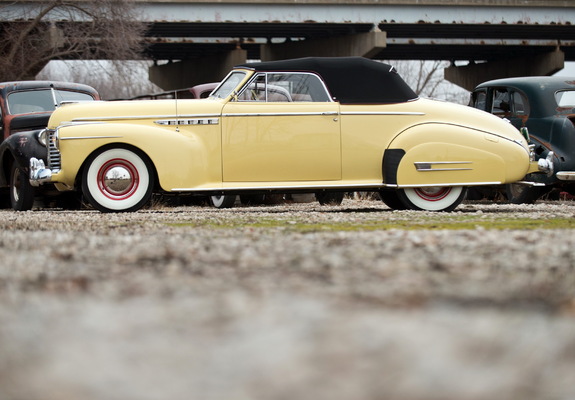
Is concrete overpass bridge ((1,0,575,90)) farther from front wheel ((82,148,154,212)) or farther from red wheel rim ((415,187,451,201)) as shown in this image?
red wheel rim ((415,187,451,201))

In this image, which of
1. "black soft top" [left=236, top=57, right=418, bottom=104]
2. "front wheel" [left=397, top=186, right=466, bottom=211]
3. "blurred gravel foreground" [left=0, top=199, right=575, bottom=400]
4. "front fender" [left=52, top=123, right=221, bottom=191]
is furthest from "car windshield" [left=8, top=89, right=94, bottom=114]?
"blurred gravel foreground" [left=0, top=199, right=575, bottom=400]

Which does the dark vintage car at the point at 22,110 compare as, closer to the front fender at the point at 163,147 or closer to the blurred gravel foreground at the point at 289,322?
the front fender at the point at 163,147

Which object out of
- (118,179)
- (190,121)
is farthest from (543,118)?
(118,179)

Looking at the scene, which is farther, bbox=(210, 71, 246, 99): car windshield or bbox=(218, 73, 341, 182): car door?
bbox=(210, 71, 246, 99): car windshield

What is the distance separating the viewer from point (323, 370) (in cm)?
258

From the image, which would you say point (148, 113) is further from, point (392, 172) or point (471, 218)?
point (471, 218)

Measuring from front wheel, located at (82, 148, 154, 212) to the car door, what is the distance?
0.87 meters

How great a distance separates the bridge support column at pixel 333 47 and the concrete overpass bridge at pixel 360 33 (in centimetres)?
5

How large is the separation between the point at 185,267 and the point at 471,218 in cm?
488

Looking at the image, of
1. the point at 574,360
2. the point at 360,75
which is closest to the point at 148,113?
the point at 360,75

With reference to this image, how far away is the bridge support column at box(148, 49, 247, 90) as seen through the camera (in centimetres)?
4672

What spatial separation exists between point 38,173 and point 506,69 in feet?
144

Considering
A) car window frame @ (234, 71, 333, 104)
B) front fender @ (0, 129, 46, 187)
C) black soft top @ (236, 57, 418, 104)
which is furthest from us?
front fender @ (0, 129, 46, 187)

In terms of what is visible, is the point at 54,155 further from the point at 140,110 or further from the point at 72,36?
the point at 72,36
